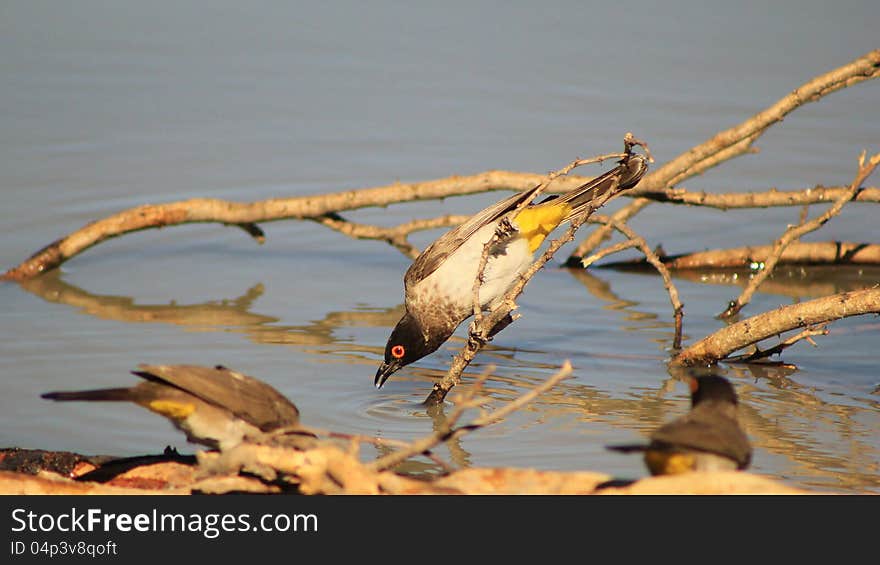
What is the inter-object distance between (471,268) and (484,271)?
118 millimetres

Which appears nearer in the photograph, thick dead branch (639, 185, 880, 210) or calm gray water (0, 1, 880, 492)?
calm gray water (0, 1, 880, 492)

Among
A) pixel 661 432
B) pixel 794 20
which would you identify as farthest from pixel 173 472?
pixel 794 20

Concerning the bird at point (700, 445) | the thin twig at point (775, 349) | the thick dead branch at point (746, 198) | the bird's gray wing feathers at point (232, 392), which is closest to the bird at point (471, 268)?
the thin twig at point (775, 349)

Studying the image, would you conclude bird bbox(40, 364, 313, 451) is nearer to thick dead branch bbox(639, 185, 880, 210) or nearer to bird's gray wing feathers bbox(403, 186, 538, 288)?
bird's gray wing feathers bbox(403, 186, 538, 288)

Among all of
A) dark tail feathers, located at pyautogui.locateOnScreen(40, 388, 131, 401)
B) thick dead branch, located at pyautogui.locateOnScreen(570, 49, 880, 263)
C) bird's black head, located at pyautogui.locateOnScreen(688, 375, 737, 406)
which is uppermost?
thick dead branch, located at pyautogui.locateOnScreen(570, 49, 880, 263)

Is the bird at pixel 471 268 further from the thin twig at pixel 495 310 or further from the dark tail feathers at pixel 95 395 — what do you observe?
the dark tail feathers at pixel 95 395

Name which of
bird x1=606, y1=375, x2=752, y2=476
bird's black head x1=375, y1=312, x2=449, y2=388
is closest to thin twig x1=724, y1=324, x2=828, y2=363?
bird's black head x1=375, y1=312, x2=449, y2=388

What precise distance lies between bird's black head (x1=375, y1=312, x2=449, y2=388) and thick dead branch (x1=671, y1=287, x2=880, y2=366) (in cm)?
171

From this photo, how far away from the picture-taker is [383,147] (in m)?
13.1

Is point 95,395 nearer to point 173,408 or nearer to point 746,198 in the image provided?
point 173,408

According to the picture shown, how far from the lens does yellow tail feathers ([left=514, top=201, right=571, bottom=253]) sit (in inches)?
311

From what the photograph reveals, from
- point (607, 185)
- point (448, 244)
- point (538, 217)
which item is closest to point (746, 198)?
point (607, 185)

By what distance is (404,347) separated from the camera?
794cm

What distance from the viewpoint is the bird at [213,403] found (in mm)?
A: 5203
